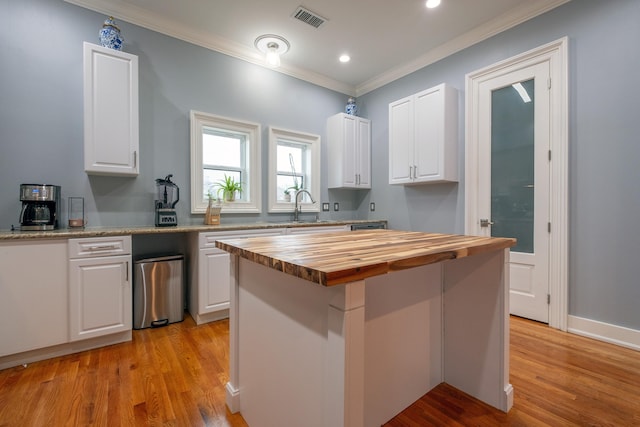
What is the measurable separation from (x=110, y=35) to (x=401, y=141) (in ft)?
10.4

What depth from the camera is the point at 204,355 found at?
2.08 meters

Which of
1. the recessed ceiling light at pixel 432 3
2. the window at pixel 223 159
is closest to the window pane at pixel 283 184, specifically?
the window at pixel 223 159

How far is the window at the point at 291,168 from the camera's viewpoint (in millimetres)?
3699

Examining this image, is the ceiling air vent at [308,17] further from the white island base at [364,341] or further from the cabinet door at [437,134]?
the white island base at [364,341]

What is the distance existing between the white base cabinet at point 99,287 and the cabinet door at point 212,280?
552 millimetres

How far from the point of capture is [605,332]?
2.25 metres

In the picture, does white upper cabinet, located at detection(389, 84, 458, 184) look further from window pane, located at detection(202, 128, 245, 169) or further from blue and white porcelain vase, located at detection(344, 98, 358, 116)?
window pane, located at detection(202, 128, 245, 169)

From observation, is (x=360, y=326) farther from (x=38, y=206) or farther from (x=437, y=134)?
(x=437, y=134)

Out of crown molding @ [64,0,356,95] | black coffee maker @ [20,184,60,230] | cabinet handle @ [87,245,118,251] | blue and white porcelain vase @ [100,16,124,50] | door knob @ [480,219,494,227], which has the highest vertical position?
crown molding @ [64,0,356,95]

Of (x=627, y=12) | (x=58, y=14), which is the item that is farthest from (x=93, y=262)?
(x=627, y=12)

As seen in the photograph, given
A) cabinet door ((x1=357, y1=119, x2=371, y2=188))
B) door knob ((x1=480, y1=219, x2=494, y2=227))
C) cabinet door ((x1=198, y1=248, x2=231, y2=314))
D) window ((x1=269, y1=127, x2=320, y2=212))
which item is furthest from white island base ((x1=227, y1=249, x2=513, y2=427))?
cabinet door ((x1=357, y1=119, x2=371, y2=188))

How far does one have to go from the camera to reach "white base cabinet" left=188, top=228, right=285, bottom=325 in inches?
102

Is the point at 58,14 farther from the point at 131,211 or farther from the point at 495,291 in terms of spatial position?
the point at 495,291

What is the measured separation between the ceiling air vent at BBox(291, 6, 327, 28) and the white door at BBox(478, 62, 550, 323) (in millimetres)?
1878
